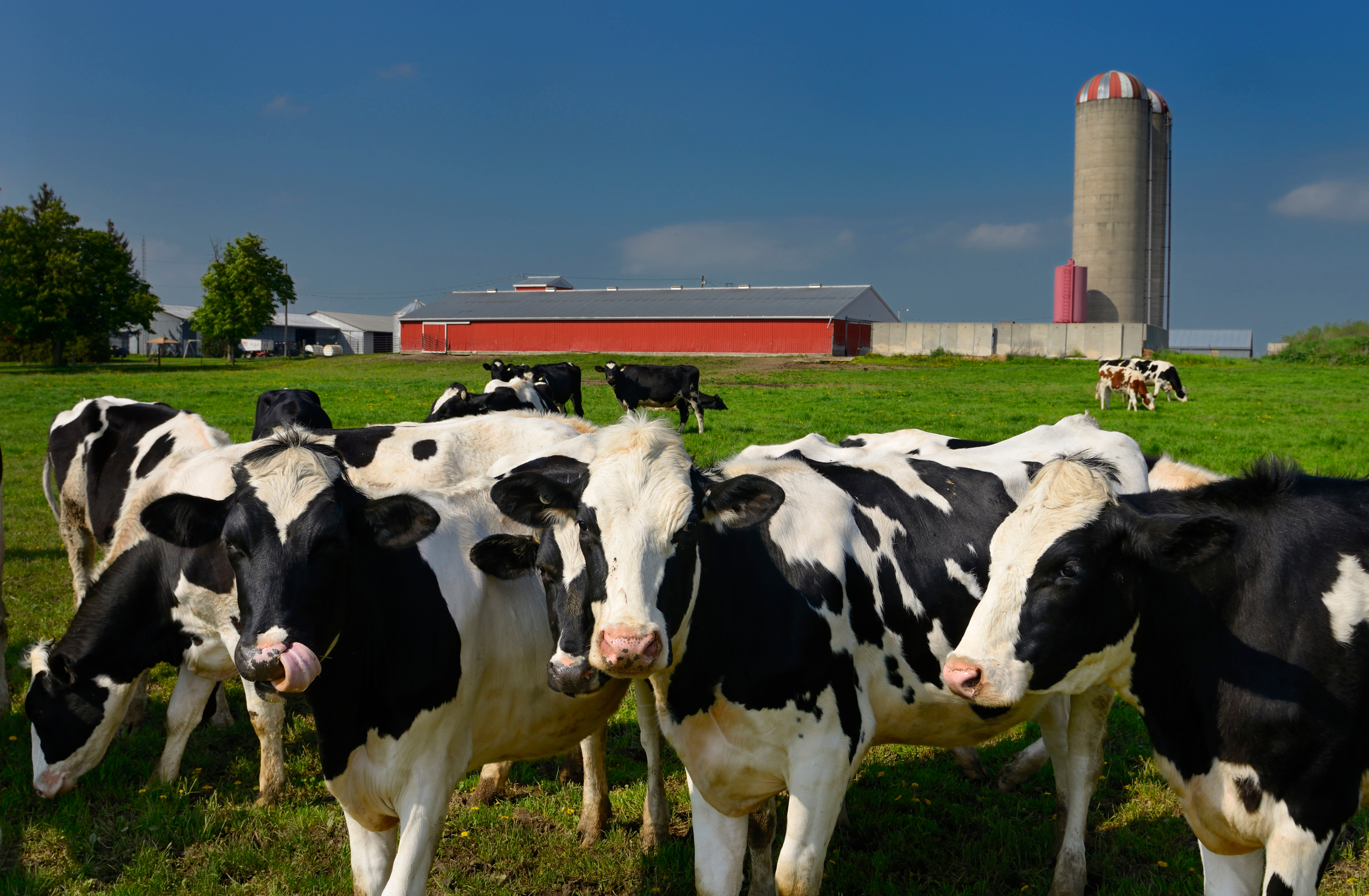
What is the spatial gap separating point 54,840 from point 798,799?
12.8ft

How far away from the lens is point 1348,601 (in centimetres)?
325

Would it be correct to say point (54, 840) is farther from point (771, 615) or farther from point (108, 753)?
point (771, 615)

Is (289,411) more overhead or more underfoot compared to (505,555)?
more overhead

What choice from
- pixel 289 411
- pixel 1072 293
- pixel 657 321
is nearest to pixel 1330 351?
pixel 1072 293

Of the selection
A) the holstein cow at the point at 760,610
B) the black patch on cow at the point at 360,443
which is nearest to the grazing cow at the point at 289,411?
the black patch on cow at the point at 360,443

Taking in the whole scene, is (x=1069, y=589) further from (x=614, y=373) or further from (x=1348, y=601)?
(x=614, y=373)

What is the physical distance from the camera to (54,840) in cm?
487

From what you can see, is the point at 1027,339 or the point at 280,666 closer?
the point at 280,666

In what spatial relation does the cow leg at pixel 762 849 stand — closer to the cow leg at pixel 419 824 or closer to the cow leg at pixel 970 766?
the cow leg at pixel 419 824

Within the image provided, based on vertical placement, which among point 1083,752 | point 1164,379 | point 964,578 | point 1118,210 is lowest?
point 1083,752

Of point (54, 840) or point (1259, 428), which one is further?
point (1259, 428)

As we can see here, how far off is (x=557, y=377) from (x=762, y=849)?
2104 centimetres

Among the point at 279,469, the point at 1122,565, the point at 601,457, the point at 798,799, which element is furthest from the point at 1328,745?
the point at 279,469

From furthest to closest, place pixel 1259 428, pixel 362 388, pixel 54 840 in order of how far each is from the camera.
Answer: pixel 362 388, pixel 1259 428, pixel 54 840
